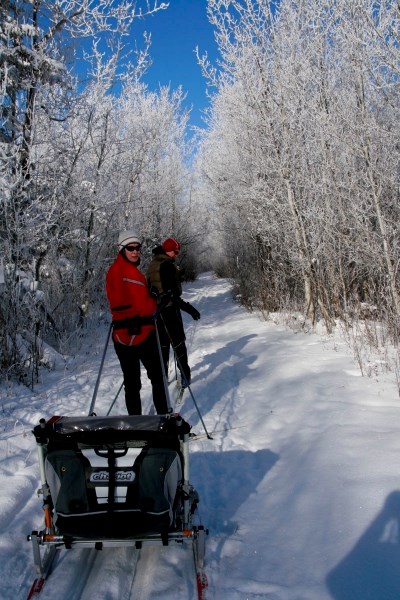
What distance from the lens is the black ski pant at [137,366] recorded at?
4191 mm

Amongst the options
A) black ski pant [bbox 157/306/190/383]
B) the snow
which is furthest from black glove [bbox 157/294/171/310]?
the snow

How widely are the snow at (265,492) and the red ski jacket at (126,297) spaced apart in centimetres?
131

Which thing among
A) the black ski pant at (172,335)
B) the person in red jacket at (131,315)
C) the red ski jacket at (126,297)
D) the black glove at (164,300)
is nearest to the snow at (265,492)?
the black ski pant at (172,335)

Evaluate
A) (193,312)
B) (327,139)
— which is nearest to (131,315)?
(193,312)

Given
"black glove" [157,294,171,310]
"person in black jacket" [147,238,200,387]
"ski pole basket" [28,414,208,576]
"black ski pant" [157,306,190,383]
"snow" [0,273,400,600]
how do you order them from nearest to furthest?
"ski pole basket" [28,414,208,576], "snow" [0,273,400,600], "black glove" [157,294,171,310], "person in black jacket" [147,238,200,387], "black ski pant" [157,306,190,383]

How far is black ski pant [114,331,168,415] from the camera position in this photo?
165 inches

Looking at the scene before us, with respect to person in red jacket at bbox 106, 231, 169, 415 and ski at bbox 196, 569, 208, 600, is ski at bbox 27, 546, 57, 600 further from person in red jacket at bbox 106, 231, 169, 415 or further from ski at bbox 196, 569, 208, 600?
person in red jacket at bbox 106, 231, 169, 415

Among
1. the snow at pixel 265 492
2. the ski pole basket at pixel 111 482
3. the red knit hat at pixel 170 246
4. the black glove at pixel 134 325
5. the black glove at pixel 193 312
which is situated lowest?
the snow at pixel 265 492

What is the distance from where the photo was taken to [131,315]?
13.7 feet

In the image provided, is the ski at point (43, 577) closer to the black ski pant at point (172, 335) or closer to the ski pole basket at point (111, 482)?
the ski pole basket at point (111, 482)

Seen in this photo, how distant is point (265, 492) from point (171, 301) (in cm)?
286

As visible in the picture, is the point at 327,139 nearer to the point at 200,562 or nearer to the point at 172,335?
the point at 172,335

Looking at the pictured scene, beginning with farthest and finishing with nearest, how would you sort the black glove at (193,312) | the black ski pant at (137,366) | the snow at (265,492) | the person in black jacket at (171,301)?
1. the person in black jacket at (171,301)
2. the black glove at (193,312)
3. the black ski pant at (137,366)
4. the snow at (265,492)

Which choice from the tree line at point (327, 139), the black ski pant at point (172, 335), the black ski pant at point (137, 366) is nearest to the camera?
the black ski pant at point (137, 366)
